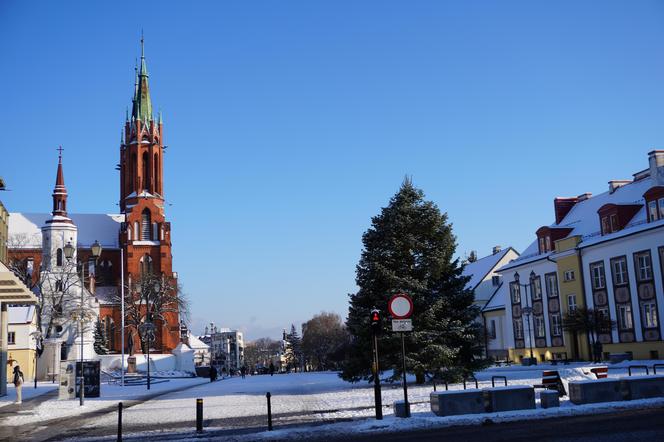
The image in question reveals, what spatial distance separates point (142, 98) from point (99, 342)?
4234 cm

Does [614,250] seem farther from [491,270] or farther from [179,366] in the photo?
[179,366]

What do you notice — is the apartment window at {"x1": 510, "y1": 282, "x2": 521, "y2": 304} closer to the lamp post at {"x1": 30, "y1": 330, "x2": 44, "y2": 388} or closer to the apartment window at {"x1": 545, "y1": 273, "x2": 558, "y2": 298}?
the apartment window at {"x1": 545, "y1": 273, "x2": 558, "y2": 298}

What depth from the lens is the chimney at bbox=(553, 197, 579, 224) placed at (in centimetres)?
6059

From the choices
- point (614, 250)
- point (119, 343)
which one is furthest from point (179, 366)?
point (614, 250)

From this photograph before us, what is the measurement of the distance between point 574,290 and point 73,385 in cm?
3677

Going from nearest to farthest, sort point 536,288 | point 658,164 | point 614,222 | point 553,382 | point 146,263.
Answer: point 553,382 < point 658,164 < point 614,222 < point 536,288 < point 146,263

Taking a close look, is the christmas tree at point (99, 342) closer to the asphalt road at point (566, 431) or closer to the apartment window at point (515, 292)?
the apartment window at point (515, 292)

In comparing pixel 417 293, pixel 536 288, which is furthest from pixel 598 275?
pixel 417 293

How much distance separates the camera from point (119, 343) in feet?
301

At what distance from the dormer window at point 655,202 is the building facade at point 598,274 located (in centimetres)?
5

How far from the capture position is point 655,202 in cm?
4575

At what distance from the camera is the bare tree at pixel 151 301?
81875mm

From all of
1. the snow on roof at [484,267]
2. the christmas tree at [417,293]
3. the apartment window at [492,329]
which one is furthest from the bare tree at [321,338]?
the christmas tree at [417,293]

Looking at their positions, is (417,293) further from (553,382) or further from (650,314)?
(650,314)
